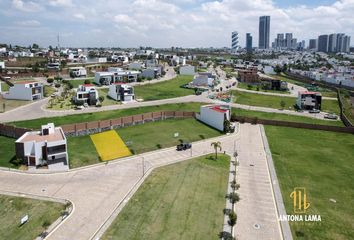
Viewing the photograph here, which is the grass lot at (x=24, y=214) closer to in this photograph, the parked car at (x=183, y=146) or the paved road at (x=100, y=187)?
the paved road at (x=100, y=187)

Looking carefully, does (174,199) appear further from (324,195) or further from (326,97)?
(326,97)

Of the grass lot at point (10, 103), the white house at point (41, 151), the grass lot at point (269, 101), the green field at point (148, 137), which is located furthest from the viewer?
the grass lot at point (269, 101)

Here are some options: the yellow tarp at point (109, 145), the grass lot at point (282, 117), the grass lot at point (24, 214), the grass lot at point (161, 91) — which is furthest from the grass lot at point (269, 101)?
the grass lot at point (24, 214)

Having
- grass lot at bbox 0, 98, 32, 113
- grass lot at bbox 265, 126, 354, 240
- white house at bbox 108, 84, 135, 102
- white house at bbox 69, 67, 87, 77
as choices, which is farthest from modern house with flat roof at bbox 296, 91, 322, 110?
white house at bbox 69, 67, 87, 77

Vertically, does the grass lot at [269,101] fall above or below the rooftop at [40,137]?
above

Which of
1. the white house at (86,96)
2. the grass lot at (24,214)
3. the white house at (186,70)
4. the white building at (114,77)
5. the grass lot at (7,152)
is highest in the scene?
the white house at (186,70)

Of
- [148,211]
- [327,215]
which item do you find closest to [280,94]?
[327,215]
